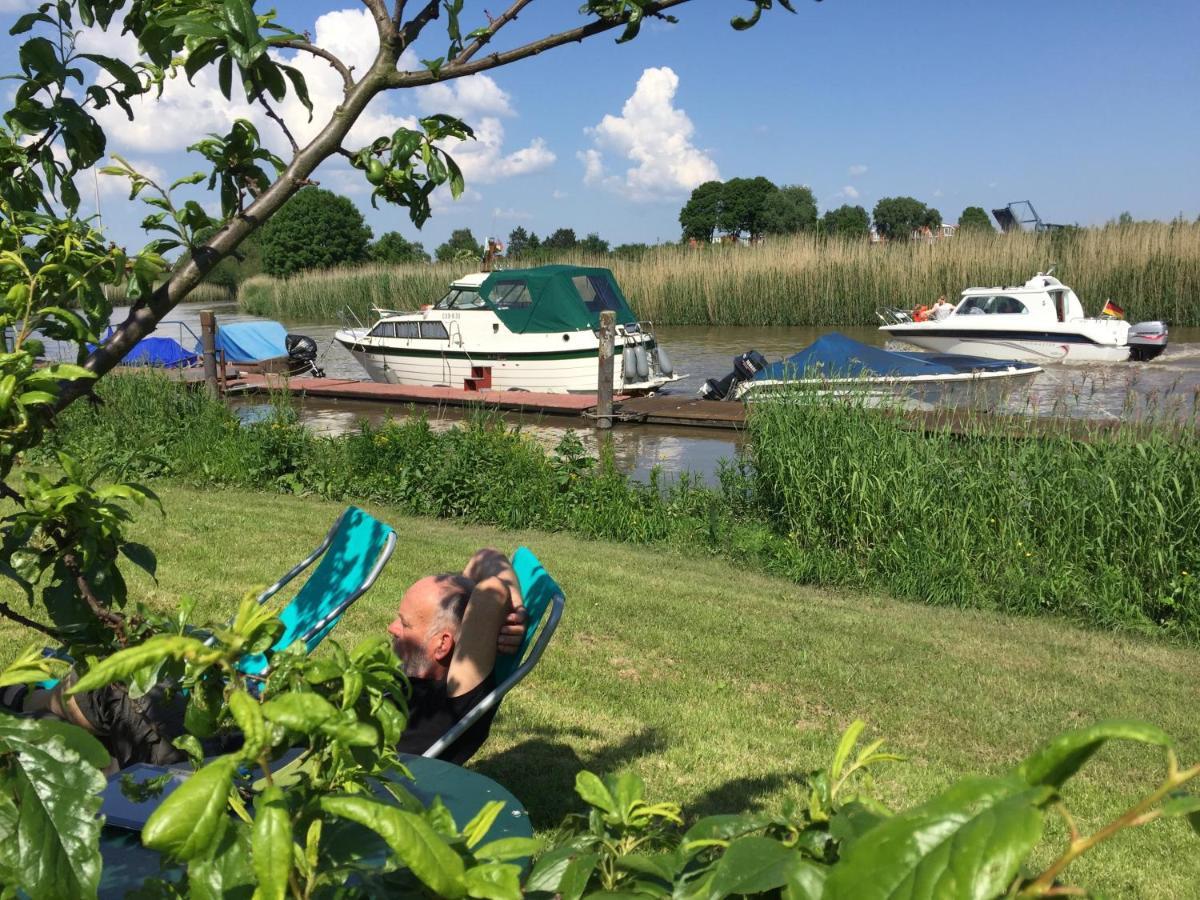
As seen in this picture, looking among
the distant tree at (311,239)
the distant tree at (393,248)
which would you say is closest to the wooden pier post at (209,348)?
the distant tree at (393,248)

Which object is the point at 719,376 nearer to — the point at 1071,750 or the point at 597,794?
the point at 597,794

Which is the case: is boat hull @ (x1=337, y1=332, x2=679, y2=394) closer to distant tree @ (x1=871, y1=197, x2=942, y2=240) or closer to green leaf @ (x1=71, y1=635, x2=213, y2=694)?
green leaf @ (x1=71, y1=635, x2=213, y2=694)

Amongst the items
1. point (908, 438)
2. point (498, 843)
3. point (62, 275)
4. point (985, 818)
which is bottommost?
point (908, 438)

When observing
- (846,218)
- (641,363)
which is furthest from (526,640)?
(846,218)

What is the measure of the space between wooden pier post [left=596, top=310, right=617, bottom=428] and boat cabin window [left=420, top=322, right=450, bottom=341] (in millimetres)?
5261

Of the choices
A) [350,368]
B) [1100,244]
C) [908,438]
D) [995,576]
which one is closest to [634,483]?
[908,438]

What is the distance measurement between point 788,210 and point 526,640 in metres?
97.8

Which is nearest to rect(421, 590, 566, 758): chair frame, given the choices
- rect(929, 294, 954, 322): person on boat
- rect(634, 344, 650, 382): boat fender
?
rect(634, 344, 650, 382): boat fender

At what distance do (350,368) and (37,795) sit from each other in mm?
27549

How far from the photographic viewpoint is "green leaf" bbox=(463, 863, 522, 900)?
0.92m

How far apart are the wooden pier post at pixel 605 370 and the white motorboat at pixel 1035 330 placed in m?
10.3

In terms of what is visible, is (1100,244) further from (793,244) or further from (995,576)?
(995,576)

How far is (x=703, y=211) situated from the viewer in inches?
4259

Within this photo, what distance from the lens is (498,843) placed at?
41.0 inches
